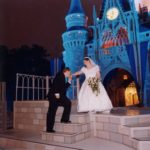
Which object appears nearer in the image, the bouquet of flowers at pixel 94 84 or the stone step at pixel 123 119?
the stone step at pixel 123 119

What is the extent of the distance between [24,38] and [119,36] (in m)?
4.47

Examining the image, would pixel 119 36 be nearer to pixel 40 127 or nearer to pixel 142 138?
pixel 40 127

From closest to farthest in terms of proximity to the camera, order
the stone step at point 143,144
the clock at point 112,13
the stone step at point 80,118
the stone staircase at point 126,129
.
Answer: the stone step at point 143,144, the stone staircase at point 126,129, the stone step at point 80,118, the clock at point 112,13

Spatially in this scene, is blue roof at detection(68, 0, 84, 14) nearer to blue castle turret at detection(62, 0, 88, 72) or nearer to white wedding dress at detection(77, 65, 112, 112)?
blue castle turret at detection(62, 0, 88, 72)

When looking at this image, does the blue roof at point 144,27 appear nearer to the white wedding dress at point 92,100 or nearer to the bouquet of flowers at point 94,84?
the white wedding dress at point 92,100

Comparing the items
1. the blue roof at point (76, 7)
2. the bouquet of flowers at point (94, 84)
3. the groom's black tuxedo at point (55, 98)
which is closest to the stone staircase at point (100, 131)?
the groom's black tuxedo at point (55, 98)

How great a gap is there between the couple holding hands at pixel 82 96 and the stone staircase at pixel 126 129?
0.89 feet

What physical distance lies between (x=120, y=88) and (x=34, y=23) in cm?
452

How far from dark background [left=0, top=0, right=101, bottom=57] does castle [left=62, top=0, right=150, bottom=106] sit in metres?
0.40

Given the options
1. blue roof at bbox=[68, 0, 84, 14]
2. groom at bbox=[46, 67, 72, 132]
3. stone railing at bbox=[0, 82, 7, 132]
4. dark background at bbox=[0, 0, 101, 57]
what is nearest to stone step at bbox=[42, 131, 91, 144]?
groom at bbox=[46, 67, 72, 132]

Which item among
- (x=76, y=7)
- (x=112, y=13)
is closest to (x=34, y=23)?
(x=76, y=7)

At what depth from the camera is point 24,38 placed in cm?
1131

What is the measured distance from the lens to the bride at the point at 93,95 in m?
5.18

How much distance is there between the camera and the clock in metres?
9.22
